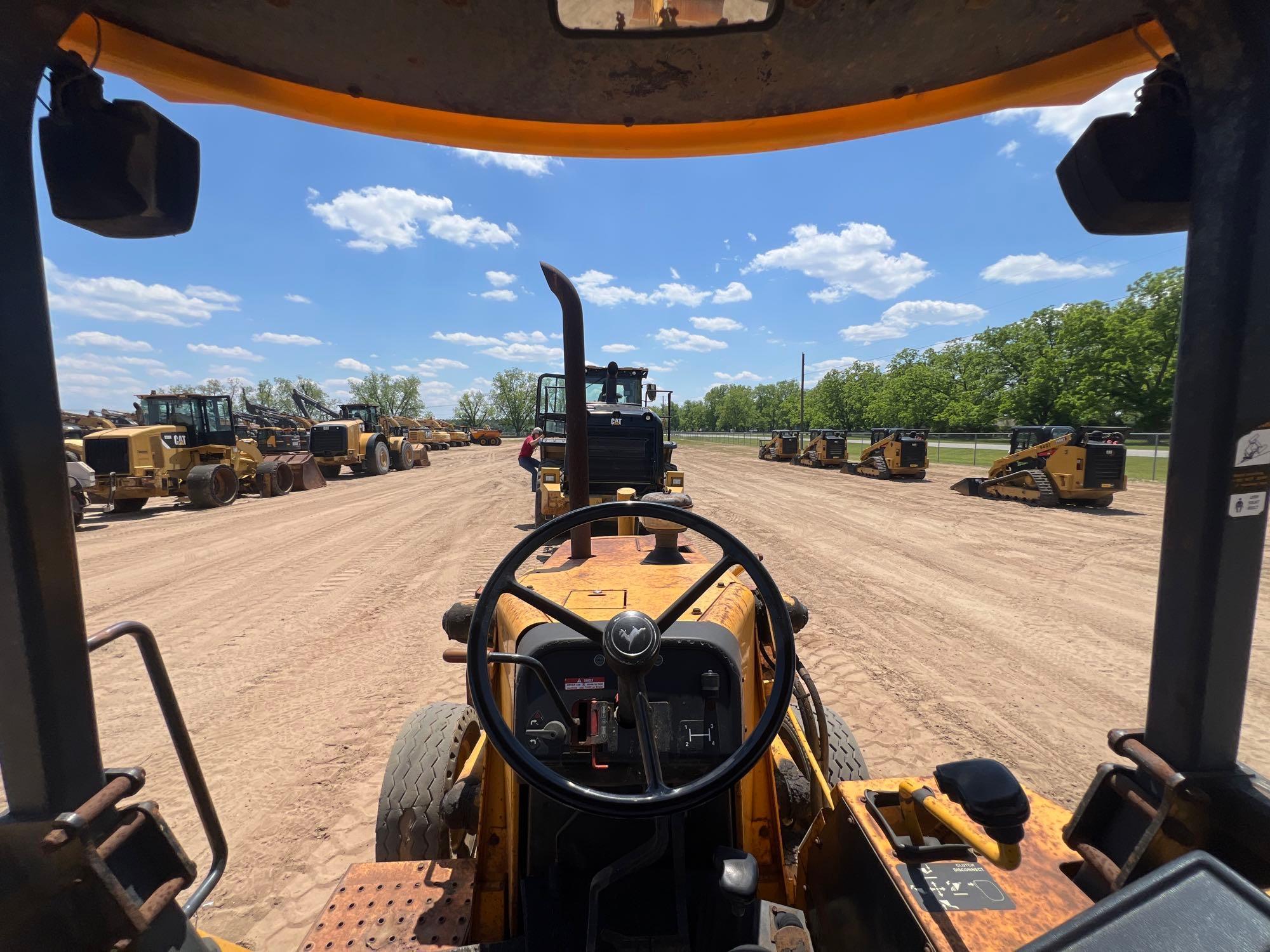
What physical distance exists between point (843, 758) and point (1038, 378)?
49.3m

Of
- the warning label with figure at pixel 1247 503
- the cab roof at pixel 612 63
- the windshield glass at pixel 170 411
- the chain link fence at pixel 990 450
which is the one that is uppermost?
the cab roof at pixel 612 63

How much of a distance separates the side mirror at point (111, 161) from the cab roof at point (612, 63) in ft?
0.38

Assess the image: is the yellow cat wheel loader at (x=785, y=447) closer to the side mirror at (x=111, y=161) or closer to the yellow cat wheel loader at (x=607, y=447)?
the yellow cat wheel loader at (x=607, y=447)

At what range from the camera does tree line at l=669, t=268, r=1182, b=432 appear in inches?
1417

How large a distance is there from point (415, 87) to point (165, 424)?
16978 millimetres

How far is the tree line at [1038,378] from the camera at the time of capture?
36.0 metres

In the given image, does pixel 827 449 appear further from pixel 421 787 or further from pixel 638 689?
pixel 638 689

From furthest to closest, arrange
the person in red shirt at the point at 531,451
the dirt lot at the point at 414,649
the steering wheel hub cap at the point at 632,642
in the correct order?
the person in red shirt at the point at 531,451
the dirt lot at the point at 414,649
the steering wheel hub cap at the point at 632,642

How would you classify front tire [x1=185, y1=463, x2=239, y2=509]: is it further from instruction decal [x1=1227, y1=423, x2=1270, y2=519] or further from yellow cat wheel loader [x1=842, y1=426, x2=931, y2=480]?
yellow cat wheel loader [x1=842, y1=426, x2=931, y2=480]

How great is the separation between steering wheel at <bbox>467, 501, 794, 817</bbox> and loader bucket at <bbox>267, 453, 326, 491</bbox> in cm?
1814

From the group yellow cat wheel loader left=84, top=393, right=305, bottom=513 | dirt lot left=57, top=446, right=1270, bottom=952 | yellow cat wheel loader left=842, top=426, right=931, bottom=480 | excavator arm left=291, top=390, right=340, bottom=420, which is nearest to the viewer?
dirt lot left=57, top=446, right=1270, bottom=952

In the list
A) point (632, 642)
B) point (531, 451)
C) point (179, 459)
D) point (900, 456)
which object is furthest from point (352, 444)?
point (632, 642)

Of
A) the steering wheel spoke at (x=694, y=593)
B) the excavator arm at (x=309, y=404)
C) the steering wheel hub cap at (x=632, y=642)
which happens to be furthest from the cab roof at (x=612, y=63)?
the excavator arm at (x=309, y=404)

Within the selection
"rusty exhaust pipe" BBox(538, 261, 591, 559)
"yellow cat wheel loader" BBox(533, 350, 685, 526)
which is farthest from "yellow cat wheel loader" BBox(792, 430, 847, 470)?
"rusty exhaust pipe" BBox(538, 261, 591, 559)
